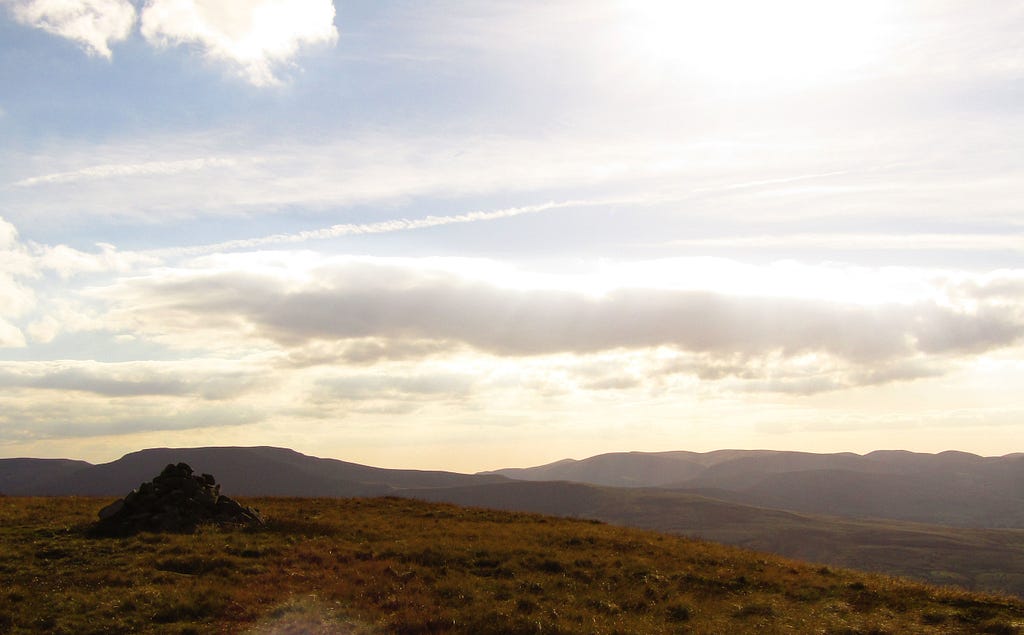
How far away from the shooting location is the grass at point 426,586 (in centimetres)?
2134

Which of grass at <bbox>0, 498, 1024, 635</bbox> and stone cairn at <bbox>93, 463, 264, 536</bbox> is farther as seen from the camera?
stone cairn at <bbox>93, 463, 264, 536</bbox>

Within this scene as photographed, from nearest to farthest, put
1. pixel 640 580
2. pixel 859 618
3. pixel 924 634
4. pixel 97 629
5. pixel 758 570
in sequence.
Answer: pixel 97 629 → pixel 924 634 → pixel 859 618 → pixel 640 580 → pixel 758 570

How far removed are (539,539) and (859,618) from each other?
1669 cm

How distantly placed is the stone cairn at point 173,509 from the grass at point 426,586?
138 centimetres

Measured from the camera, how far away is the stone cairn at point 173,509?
33.3 metres

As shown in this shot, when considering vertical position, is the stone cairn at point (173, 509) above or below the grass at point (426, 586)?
above

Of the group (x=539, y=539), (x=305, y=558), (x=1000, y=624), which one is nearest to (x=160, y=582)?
(x=305, y=558)

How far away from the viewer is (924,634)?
21.7 m

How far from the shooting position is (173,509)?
1384 inches

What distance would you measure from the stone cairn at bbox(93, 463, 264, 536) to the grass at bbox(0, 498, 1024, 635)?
1.38m

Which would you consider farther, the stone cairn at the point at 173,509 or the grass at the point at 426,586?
the stone cairn at the point at 173,509

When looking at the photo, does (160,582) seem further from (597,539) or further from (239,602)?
(597,539)

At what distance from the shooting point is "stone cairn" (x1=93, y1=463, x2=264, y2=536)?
33.3m

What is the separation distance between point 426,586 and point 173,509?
686 inches
